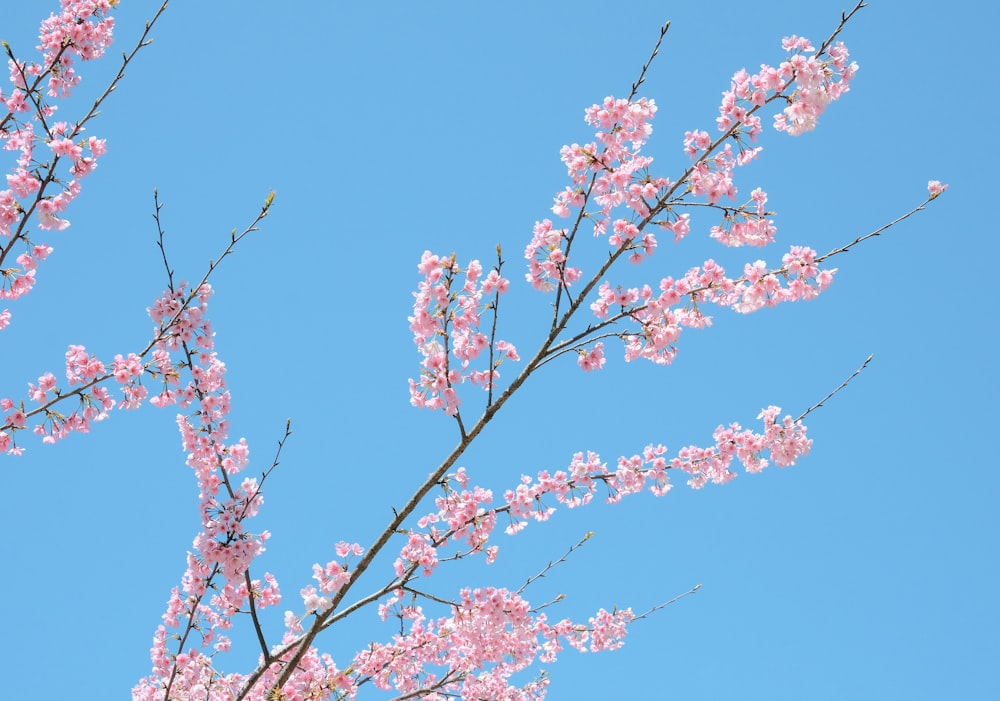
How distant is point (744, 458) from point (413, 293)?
3.38 metres

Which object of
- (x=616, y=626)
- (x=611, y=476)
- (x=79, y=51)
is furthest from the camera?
(x=616, y=626)

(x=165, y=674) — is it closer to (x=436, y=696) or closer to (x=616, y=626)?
(x=436, y=696)

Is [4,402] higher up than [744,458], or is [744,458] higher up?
[4,402]

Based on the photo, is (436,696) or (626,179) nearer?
(626,179)

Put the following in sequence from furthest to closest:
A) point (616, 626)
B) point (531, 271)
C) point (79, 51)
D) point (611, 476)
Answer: point (616, 626), point (79, 51), point (611, 476), point (531, 271)

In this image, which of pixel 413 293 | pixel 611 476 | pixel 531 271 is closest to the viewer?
pixel 413 293

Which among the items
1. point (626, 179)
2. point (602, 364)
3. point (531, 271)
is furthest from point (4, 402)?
point (626, 179)

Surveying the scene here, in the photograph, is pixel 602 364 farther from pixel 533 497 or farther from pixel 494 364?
pixel 533 497

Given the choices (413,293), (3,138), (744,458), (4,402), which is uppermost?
(3,138)

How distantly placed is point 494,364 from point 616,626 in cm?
475

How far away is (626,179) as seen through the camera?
6.29 m

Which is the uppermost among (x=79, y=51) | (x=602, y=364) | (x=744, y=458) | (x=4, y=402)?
(x=79, y=51)

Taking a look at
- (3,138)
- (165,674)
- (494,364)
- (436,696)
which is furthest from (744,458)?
(3,138)

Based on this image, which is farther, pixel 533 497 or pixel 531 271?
pixel 533 497
